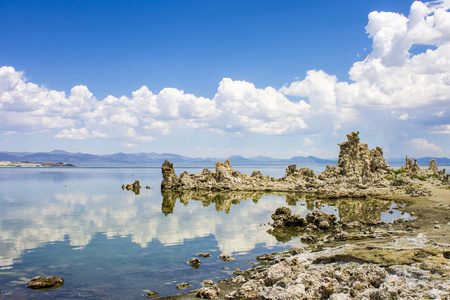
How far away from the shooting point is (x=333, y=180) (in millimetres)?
58500

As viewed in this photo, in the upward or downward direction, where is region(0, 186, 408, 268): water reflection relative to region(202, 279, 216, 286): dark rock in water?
downward

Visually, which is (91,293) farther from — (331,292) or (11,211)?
(11,211)

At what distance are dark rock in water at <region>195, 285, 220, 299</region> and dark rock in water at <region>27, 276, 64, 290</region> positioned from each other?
6126 millimetres

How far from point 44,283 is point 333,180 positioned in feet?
172

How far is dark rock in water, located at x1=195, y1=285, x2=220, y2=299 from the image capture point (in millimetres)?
12055

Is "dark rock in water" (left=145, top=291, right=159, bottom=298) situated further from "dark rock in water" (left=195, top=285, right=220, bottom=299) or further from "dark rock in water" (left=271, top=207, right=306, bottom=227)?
"dark rock in water" (left=271, top=207, right=306, bottom=227)

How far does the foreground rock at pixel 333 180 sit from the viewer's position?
180ft

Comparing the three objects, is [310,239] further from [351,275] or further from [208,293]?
[208,293]

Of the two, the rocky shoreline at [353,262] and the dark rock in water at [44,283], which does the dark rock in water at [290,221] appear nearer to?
the rocky shoreline at [353,262]

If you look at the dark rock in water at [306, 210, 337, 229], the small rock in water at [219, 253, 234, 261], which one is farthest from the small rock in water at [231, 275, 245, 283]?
the dark rock in water at [306, 210, 337, 229]

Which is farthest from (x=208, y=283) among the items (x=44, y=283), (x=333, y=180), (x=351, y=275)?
(x=333, y=180)

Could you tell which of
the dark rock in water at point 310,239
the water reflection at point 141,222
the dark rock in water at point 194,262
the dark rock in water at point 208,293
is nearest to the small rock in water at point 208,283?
the dark rock in water at point 208,293

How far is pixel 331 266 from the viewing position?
1336 cm

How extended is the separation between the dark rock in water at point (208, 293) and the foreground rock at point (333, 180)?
40015mm
